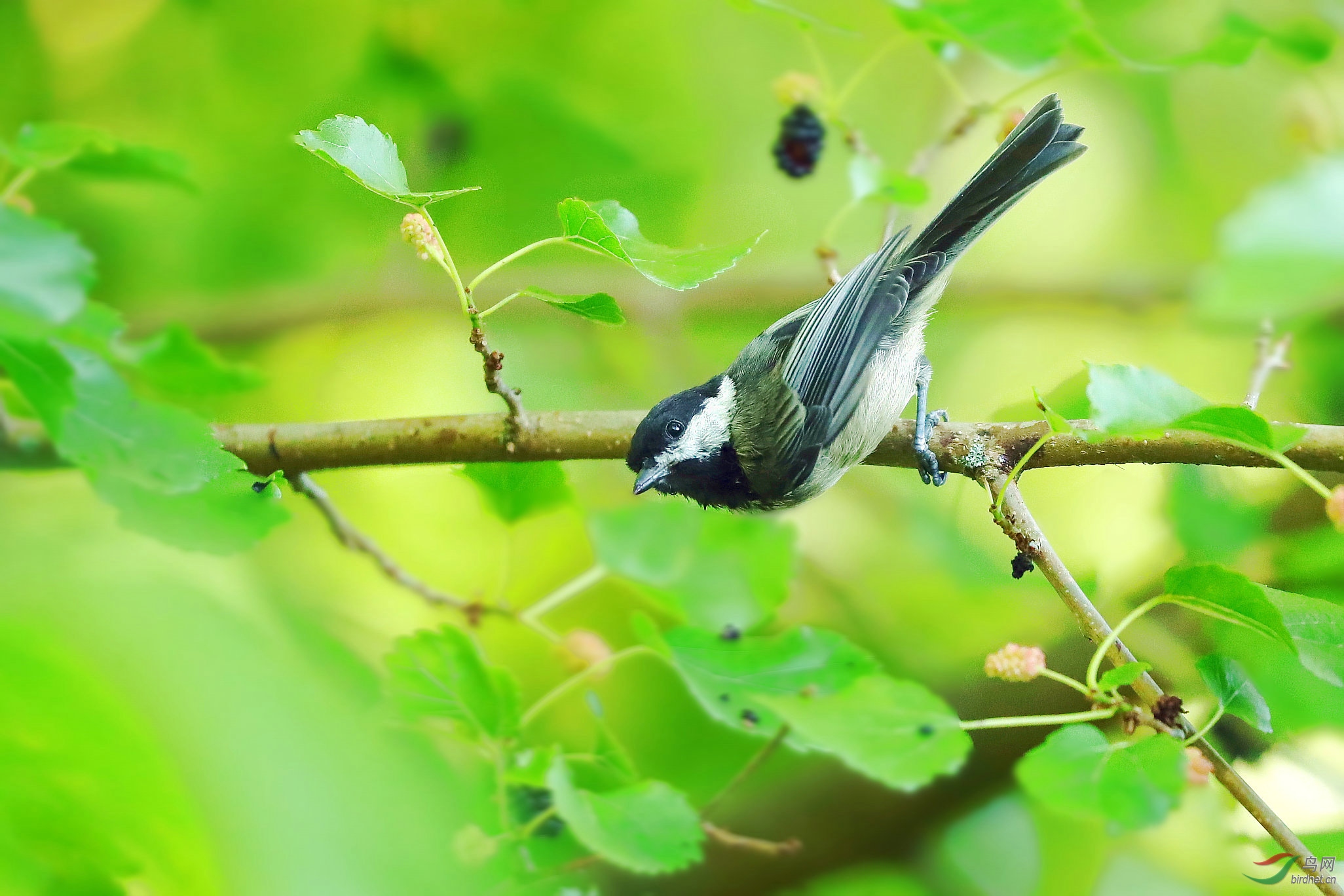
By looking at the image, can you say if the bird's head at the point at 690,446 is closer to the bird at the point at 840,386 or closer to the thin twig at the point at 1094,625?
the bird at the point at 840,386

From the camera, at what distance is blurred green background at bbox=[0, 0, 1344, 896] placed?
7.15 ft

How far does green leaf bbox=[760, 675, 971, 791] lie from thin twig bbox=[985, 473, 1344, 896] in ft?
0.73

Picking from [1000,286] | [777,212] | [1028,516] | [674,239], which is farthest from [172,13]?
[1028,516]

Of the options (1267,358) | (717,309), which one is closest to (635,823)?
(1267,358)

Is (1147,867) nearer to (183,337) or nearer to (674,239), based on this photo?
(674,239)

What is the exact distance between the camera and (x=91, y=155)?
1469 mm

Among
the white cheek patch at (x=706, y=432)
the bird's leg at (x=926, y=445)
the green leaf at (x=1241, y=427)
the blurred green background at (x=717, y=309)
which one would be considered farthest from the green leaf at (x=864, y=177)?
the green leaf at (x=1241, y=427)

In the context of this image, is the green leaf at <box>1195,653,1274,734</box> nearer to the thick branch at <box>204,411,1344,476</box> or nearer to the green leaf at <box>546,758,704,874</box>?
the thick branch at <box>204,411,1344,476</box>

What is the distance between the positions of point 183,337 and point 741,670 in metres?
0.93

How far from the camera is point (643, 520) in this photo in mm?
1854

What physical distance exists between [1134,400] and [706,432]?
0.96 meters

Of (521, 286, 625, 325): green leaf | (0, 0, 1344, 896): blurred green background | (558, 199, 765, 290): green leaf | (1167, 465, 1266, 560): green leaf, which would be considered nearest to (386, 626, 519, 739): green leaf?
(0, 0, 1344, 896): blurred green background

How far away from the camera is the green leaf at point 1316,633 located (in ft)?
3.50

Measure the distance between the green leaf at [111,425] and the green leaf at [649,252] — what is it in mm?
467
